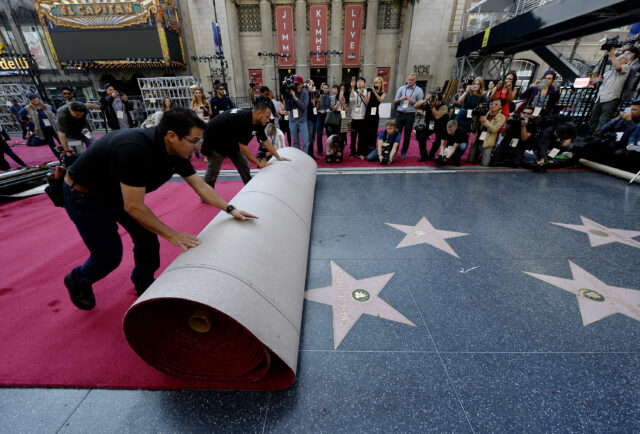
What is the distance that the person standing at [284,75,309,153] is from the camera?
5887mm

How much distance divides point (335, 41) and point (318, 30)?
123 cm

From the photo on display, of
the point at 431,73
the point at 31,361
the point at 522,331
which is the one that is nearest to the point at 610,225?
the point at 522,331

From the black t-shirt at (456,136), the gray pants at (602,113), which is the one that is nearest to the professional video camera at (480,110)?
the black t-shirt at (456,136)

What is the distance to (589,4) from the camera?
7559 mm

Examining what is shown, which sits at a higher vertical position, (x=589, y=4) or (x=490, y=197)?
(x=589, y=4)

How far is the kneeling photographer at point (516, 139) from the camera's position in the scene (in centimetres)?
549

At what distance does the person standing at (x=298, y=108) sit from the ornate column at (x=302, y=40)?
12.5 m

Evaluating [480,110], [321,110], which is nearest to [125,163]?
[321,110]

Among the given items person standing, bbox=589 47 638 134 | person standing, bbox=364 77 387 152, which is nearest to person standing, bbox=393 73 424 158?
person standing, bbox=364 77 387 152

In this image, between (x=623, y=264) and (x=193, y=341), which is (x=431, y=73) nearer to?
(x=623, y=264)

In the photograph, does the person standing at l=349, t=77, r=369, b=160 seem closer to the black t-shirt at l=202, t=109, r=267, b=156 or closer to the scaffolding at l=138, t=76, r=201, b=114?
the black t-shirt at l=202, t=109, r=267, b=156

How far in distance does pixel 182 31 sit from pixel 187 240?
19971 millimetres

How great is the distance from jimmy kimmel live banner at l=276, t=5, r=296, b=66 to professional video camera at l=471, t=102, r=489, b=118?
14.0 meters

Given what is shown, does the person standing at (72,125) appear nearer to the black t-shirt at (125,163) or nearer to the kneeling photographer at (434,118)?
the black t-shirt at (125,163)
